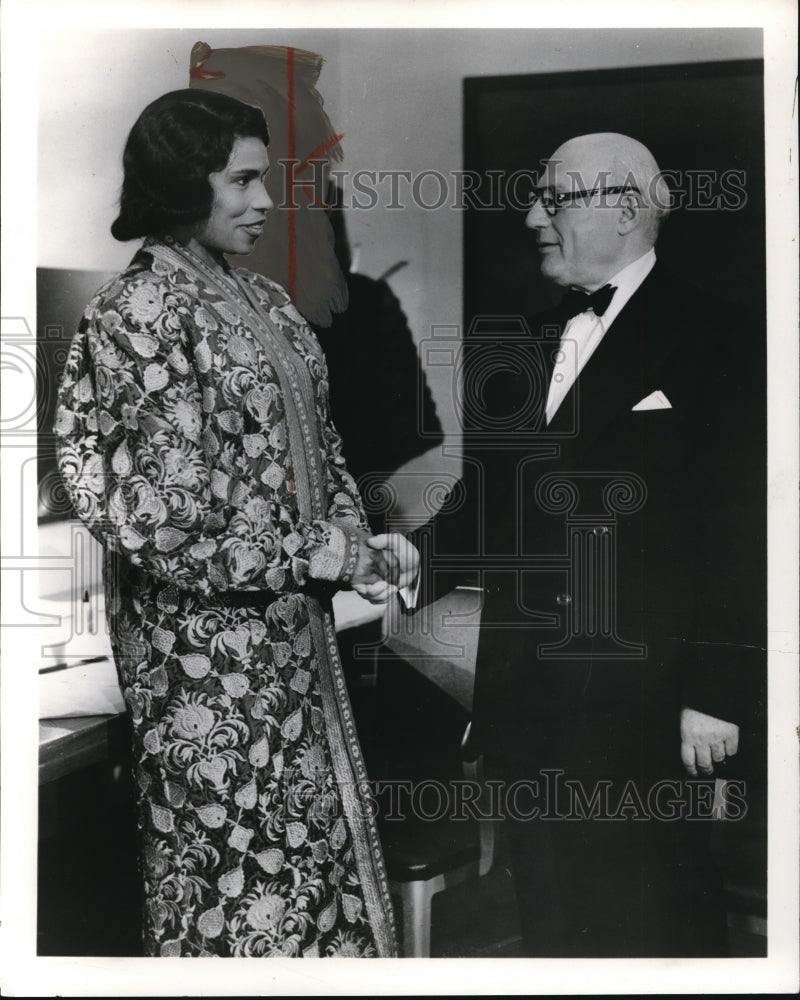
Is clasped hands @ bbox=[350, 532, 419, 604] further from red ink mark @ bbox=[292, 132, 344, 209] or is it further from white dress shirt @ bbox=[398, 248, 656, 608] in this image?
red ink mark @ bbox=[292, 132, 344, 209]

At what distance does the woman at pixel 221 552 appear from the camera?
5.77ft

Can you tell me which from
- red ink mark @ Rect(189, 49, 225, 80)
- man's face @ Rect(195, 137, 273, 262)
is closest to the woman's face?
man's face @ Rect(195, 137, 273, 262)

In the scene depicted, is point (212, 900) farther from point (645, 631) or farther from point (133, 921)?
point (645, 631)

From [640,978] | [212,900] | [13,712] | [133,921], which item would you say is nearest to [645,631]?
[640,978]

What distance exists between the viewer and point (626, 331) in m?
1.93

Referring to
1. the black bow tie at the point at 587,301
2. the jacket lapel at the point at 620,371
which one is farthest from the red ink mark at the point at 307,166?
the jacket lapel at the point at 620,371

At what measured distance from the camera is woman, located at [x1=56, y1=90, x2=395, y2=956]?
5.77 ft

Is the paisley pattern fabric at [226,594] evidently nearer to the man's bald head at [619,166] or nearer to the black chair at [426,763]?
the black chair at [426,763]

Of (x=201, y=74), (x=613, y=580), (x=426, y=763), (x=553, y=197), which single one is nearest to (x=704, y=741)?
(x=613, y=580)

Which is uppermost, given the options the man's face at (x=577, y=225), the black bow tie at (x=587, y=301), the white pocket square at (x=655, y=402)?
the man's face at (x=577, y=225)

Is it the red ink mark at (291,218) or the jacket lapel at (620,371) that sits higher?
Answer: the red ink mark at (291,218)

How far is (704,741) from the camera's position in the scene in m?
1.96

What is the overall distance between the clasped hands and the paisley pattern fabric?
0.06m

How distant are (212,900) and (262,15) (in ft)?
6.06
